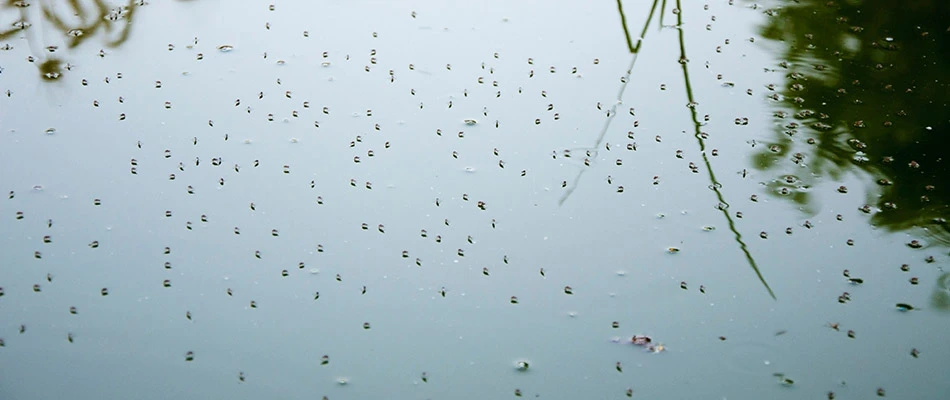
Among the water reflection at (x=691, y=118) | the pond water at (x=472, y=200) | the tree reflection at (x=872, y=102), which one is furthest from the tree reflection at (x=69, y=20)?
the tree reflection at (x=872, y=102)

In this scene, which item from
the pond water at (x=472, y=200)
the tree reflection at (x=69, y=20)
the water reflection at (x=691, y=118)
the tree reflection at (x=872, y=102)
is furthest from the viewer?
the tree reflection at (x=69, y=20)

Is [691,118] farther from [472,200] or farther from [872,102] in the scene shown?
[472,200]

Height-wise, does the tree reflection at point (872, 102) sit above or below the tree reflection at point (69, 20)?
below

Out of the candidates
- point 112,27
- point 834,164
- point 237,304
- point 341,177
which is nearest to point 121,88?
point 112,27

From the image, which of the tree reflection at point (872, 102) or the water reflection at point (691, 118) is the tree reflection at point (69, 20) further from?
the tree reflection at point (872, 102)

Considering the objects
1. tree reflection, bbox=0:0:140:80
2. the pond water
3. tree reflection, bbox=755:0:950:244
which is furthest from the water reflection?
tree reflection, bbox=0:0:140:80

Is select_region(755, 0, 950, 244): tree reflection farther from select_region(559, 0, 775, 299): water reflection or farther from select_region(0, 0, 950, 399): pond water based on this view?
select_region(559, 0, 775, 299): water reflection

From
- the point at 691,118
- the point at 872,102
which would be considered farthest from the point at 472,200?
the point at 872,102
